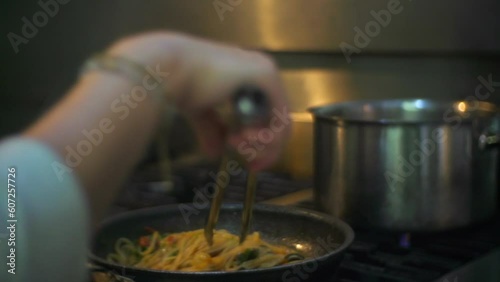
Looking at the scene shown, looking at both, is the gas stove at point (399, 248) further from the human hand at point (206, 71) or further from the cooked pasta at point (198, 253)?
the human hand at point (206, 71)

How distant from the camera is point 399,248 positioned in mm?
870

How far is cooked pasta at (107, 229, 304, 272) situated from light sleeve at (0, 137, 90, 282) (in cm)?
33

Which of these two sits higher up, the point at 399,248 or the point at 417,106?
the point at 417,106

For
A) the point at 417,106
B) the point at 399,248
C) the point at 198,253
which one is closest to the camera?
the point at 198,253

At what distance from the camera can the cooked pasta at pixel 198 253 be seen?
725 millimetres

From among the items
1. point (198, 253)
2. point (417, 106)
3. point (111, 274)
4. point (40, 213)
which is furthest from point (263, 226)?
point (40, 213)

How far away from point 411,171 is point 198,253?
0.29m

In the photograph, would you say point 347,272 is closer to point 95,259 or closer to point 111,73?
point 95,259

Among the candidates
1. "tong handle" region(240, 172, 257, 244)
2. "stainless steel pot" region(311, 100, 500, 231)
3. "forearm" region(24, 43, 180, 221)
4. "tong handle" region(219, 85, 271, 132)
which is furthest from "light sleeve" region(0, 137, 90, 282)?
"stainless steel pot" region(311, 100, 500, 231)

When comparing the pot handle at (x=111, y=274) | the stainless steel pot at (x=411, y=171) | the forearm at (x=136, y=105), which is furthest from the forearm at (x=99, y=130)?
the stainless steel pot at (x=411, y=171)

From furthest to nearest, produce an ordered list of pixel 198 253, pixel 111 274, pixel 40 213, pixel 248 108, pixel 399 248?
pixel 399 248 → pixel 198 253 → pixel 111 274 → pixel 248 108 → pixel 40 213

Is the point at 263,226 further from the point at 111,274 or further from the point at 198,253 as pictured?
the point at 111,274

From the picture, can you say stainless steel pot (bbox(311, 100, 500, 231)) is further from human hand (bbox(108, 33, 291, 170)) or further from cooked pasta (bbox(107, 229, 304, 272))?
human hand (bbox(108, 33, 291, 170))

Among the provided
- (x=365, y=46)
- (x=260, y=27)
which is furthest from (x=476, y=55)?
(x=260, y=27)
